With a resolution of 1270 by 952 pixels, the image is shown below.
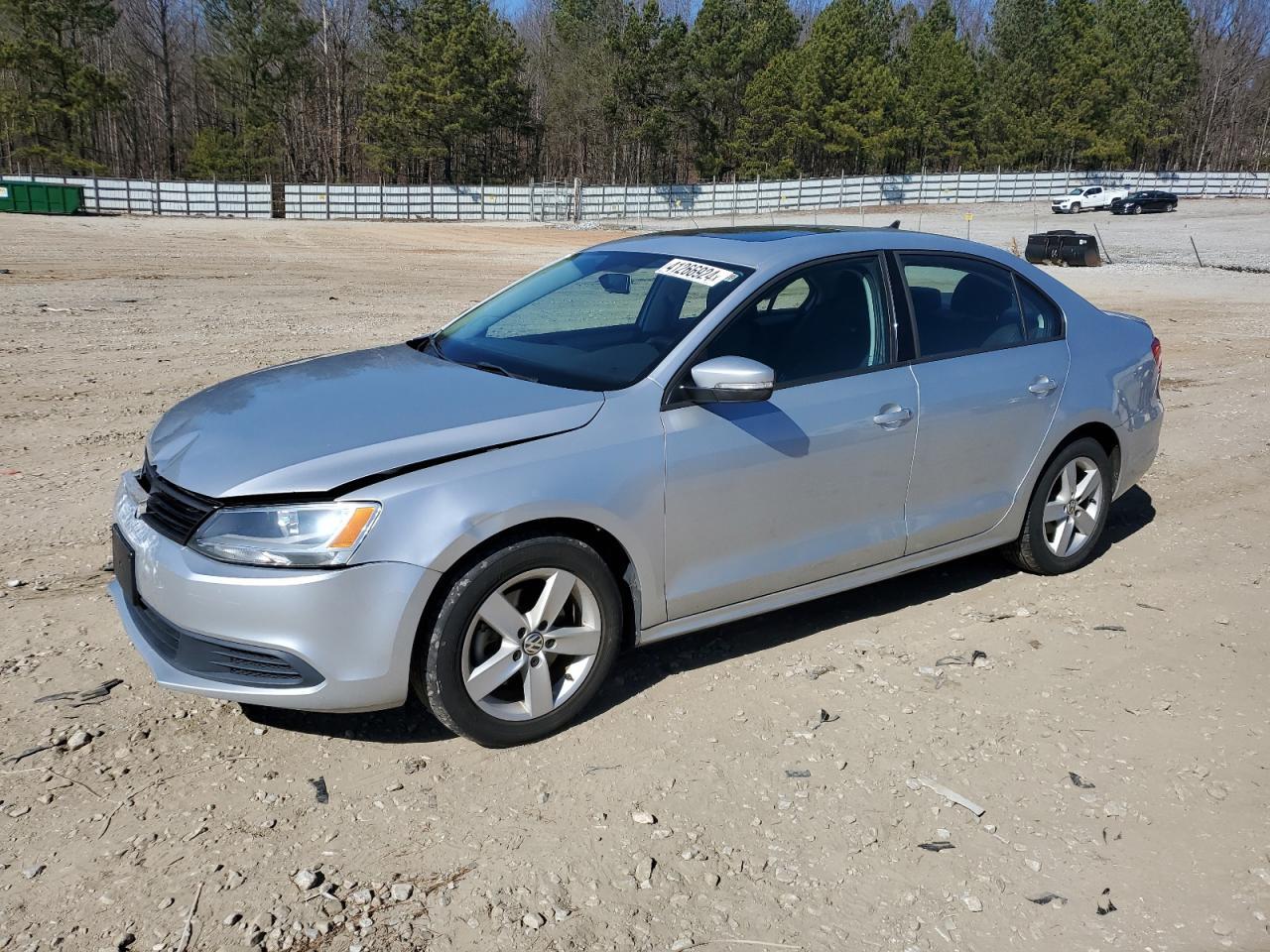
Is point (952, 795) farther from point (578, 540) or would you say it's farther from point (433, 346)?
point (433, 346)

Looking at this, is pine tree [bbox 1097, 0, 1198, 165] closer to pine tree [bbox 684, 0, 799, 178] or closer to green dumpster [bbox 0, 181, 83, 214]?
pine tree [bbox 684, 0, 799, 178]

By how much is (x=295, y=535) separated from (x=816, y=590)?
2148 millimetres

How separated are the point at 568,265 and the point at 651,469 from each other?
5.69 ft

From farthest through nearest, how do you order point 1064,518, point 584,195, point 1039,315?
point 584,195, point 1064,518, point 1039,315

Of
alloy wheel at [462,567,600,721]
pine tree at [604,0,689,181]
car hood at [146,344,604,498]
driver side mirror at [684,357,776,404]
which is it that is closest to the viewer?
car hood at [146,344,604,498]

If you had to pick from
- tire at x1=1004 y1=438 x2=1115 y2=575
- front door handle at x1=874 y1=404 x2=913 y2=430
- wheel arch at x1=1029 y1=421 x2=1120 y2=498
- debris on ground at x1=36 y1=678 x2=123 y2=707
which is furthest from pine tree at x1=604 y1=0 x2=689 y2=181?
debris on ground at x1=36 y1=678 x2=123 y2=707

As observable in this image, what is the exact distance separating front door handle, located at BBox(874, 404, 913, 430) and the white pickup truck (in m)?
60.7

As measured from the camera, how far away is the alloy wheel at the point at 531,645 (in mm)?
3525

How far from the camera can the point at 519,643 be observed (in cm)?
360

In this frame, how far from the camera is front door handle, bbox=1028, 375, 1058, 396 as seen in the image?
5.00m

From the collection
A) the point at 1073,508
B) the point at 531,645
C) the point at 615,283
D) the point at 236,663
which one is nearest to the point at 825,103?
the point at 1073,508

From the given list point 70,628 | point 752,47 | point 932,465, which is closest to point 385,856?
point 70,628

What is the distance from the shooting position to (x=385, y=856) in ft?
10.2

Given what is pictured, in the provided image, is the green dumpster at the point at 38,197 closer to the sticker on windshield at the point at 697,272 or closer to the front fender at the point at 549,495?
the sticker on windshield at the point at 697,272
